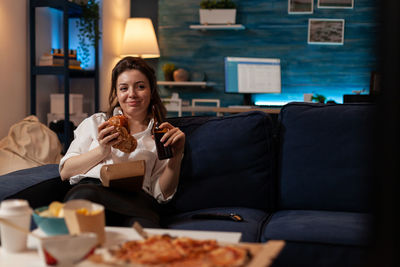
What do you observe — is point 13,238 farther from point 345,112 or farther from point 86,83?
point 86,83

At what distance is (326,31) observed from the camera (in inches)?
213

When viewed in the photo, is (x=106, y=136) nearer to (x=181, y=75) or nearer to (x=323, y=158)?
(x=323, y=158)

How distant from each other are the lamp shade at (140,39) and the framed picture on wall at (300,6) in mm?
1565

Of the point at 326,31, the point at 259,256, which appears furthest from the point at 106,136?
the point at 326,31

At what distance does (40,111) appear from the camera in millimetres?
4383

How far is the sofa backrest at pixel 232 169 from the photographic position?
6.73 feet

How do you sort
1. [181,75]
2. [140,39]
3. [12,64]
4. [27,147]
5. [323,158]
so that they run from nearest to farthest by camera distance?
[323,158] → [27,147] → [12,64] → [140,39] → [181,75]

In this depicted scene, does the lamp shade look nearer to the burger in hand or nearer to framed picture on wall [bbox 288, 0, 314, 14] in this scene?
framed picture on wall [bbox 288, 0, 314, 14]

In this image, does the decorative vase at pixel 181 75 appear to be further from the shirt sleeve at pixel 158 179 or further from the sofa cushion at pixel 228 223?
the sofa cushion at pixel 228 223

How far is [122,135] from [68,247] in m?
0.92

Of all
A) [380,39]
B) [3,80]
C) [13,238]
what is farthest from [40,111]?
[380,39]

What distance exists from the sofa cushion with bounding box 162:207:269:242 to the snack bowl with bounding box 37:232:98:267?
783 millimetres

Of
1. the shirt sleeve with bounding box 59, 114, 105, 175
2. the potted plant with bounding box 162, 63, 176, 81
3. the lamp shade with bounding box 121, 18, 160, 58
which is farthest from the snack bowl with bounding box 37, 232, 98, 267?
the potted plant with bounding box 162, 63, 176, 81

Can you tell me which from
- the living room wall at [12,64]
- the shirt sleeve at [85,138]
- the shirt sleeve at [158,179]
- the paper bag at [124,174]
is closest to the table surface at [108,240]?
the paper bag at [124,174]
